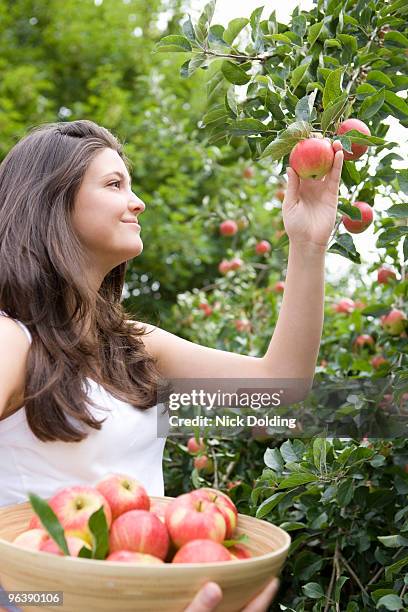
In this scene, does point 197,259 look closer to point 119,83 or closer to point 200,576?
point 119,83

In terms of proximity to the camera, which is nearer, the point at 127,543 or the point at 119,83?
the point at 127,543

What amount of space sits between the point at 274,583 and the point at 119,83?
557 cm

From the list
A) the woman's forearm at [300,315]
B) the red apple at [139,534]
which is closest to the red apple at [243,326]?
the woman's forearm at [300,315]

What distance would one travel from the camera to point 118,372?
1.56 m

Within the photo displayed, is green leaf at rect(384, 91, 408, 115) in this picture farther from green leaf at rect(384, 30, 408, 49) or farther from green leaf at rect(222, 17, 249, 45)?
green leaf at rect(222, 17, 249, 45)

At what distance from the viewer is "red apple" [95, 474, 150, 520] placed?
3.69ft

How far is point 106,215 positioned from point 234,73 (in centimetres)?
47

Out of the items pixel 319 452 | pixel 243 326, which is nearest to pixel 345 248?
pixel 319 452

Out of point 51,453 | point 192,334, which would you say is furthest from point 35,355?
point 192,334

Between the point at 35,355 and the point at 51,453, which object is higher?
the point at 35,355

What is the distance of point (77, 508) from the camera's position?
3.51 feet

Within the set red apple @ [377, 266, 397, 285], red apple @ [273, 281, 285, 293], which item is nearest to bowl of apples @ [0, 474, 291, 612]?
red apple @ [377, 266, 397, 285]

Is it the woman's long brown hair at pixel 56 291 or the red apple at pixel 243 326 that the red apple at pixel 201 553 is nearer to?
the woman's long brown hair at pixel 56 291

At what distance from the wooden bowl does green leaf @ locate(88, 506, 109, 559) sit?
0.21 feet
